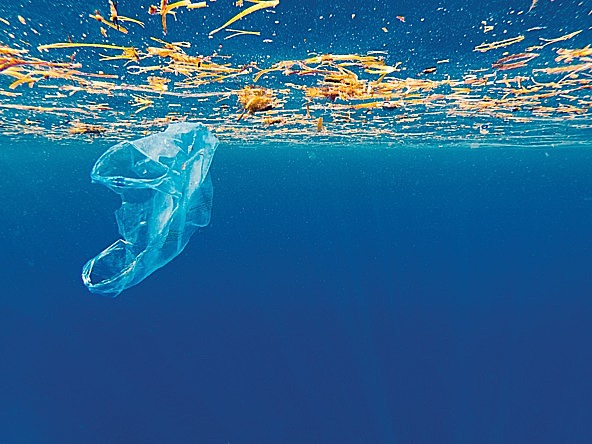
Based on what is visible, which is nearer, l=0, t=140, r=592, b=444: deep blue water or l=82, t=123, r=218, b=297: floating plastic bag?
l=82, t=123, r=218, b=297: floating plastic bag

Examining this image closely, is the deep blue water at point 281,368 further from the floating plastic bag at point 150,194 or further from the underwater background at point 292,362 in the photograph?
the floating plastic bag at point 150,194

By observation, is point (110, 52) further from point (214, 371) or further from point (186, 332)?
point (186, 332)

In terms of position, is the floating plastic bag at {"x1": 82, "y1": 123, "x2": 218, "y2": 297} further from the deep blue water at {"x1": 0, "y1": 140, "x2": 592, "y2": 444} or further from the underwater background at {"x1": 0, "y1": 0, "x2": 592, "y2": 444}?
the deep blue water at {"x1": 0, "y1": 140, "x2": 592, "y2": 444}

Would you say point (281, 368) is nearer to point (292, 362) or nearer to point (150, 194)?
point (292, 362)

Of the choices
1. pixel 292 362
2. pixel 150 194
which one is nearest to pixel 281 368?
pixel 292 362

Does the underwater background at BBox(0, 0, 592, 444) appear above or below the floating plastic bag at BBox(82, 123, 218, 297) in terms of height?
below

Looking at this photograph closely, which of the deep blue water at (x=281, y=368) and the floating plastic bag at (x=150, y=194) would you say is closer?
the floating plastic bag at (x=150, y=194)

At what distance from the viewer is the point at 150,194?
505 cm

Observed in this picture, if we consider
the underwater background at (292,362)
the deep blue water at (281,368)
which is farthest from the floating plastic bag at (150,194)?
the deep blue water at (281,368)

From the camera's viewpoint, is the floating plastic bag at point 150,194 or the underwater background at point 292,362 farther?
the underwater background at point 292,362

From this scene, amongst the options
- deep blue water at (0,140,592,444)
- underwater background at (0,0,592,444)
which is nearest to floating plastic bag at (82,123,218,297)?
underwater background at (0,0,592,444)

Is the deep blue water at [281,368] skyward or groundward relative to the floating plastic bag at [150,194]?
groundward

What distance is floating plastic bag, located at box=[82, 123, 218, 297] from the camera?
457cm

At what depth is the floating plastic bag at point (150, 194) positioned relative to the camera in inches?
180
